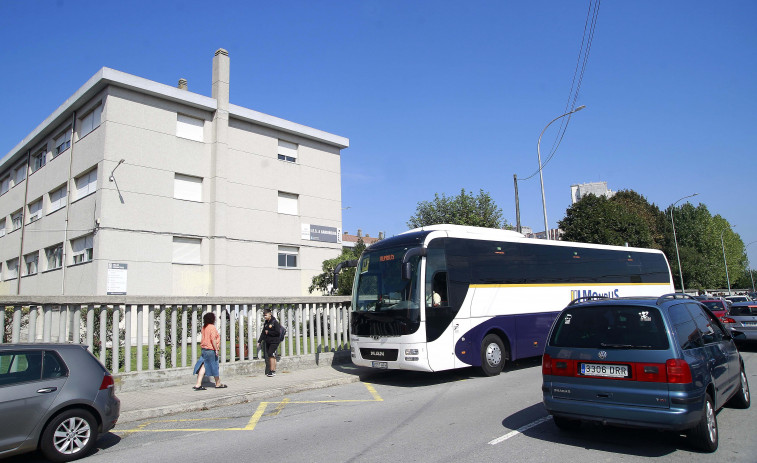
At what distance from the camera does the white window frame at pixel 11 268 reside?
29.6 m

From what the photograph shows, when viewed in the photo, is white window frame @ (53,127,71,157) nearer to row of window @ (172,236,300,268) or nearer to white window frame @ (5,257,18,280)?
row of window @ (172,236,300,268)

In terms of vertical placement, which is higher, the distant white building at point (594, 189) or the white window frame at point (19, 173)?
the distant white building at point (594, 189)

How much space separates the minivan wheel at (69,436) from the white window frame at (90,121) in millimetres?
19456

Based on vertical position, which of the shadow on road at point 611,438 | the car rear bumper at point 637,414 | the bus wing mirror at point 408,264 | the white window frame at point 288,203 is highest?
the white window frame at point 288,203

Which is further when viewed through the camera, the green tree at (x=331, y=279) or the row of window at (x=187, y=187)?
the row of window at (x=187, y=187)

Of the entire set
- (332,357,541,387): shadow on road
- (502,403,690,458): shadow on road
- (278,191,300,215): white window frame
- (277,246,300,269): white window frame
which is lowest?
(332,357,541,387): shadow on road

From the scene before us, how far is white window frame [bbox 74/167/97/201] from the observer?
2202 cm

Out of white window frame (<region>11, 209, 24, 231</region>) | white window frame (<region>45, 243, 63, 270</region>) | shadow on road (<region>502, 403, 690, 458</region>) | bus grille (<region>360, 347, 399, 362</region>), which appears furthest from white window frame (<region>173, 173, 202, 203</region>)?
shadow on road (<region>502, 403, 690, 458</region>)

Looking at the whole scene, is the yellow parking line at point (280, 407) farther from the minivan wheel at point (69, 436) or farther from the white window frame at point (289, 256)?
the white window frame at point (289, 256)

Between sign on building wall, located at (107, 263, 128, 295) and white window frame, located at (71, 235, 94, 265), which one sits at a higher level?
white window frame, located at (71, 235, 94, 265)

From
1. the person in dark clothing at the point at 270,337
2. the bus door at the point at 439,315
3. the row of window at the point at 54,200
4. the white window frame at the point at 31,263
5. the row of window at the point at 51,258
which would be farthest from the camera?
the white window frame at the point at 31,263

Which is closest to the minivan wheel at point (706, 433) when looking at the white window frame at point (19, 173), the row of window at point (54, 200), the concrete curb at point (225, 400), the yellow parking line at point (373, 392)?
the yellow parking line at point (373, 392)

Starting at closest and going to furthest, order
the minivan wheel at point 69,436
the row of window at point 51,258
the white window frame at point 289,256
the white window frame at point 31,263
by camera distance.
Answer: the minivan wheel at point 69,436 → the row of window at point 51,258 → the white window frame at point 31,263 → the white window frame at point 289,256

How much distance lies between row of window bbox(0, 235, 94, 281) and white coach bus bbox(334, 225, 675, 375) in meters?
15.0
